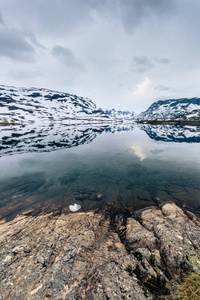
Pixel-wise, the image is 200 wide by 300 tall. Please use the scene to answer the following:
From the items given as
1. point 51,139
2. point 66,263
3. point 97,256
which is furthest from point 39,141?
point 97,256

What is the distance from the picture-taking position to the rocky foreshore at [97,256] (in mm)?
4887

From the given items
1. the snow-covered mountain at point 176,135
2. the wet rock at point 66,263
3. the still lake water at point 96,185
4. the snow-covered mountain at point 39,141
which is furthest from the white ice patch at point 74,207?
the snow-covered mountain at point 176,135

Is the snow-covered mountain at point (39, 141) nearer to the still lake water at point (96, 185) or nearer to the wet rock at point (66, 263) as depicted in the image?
the still lake water at point (96, 185)

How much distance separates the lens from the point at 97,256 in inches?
249

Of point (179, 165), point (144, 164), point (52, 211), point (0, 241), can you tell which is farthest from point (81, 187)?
point (179, 165)

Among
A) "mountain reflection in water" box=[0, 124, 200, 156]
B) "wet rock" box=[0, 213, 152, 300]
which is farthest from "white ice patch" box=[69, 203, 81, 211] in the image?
"mountain reflection in water" box=[0, 124, 200, 156]

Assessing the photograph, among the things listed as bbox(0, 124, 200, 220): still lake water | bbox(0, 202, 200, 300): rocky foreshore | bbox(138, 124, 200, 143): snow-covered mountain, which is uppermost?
bbox(0, 202, 200, 300): rocky foreshore

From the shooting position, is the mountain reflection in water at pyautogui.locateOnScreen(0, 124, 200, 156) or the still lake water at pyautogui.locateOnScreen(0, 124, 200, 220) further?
the mountain reflection in water at pyautogui.locateOnScreen(0, 124, 200, 156)

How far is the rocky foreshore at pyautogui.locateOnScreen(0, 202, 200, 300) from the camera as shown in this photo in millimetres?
4887

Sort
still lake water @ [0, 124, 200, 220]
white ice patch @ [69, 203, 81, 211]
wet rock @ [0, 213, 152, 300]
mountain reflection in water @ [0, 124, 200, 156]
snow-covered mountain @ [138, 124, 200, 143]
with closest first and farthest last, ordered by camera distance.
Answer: wet rock @ [0, 213, 152, 300] → white ice patch @ [69, 203, 81, 211] → still lake water @ [0, 124, 200, 220] → mountain reflection in water @ [0, 124, 200, 156] → snow-covered mountain @ [138, 124, 200, 143]

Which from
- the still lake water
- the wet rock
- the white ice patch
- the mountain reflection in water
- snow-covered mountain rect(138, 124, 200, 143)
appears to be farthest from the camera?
snow-covered mountain rect(138, 124, 200, 143)

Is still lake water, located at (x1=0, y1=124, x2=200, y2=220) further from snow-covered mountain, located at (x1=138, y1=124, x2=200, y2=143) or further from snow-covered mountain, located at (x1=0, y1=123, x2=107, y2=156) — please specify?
snow-covered mountain, located at (x1=138, y1=124, x2=200, y2=143)

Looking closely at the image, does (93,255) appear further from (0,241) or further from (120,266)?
(0,241)

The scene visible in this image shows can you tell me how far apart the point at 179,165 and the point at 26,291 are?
24.6m
